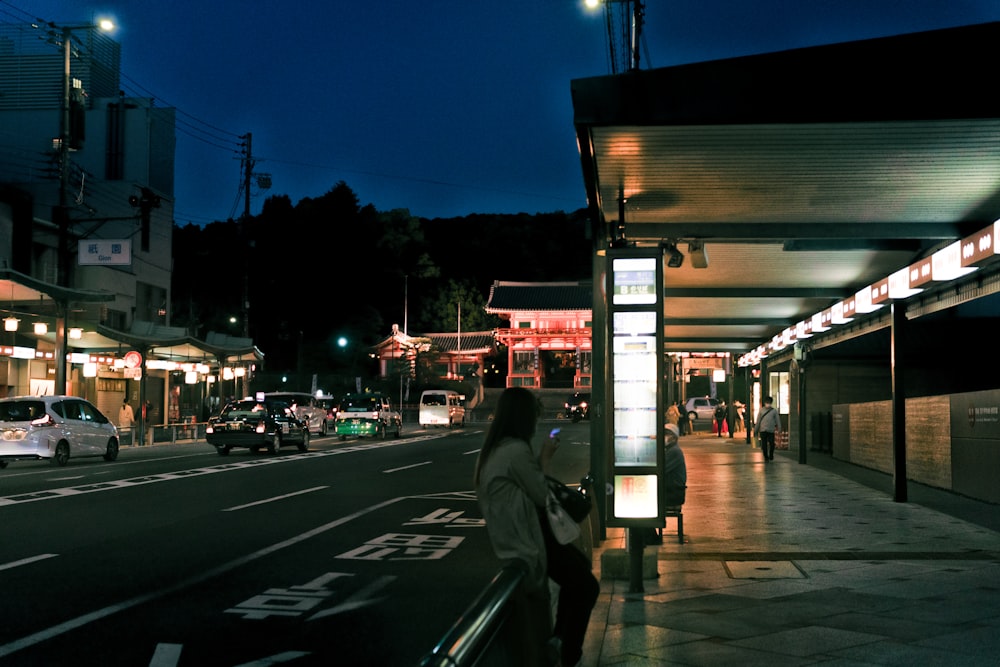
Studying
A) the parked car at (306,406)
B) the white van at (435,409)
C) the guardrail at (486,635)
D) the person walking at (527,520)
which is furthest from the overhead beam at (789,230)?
the white van at (435,409)

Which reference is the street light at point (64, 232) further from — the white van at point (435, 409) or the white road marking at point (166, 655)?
the white van at point (435, 409)

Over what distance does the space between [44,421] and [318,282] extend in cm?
5222

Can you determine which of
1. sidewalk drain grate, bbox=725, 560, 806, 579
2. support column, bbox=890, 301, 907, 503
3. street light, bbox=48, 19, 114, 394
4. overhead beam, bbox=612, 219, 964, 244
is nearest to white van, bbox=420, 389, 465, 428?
street light, bbox=48, 19, 114, 394

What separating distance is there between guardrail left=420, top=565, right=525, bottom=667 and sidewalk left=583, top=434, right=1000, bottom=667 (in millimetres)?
2593

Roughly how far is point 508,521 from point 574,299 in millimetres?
79463

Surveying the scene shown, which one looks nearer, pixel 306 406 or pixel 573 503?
pixel 573 503

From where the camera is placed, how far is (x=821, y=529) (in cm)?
1302

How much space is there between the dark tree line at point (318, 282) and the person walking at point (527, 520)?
6001 cm

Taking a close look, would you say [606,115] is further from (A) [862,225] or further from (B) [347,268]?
(B) [347,268]

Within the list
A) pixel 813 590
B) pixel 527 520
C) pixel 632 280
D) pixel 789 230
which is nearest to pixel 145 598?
pixel 527 520

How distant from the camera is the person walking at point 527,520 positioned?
479 centimetres

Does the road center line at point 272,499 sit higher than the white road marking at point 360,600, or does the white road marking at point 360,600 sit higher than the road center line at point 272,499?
the white road marking at point 360,600

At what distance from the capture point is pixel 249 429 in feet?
100

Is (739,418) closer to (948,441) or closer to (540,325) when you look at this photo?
(540,325)
